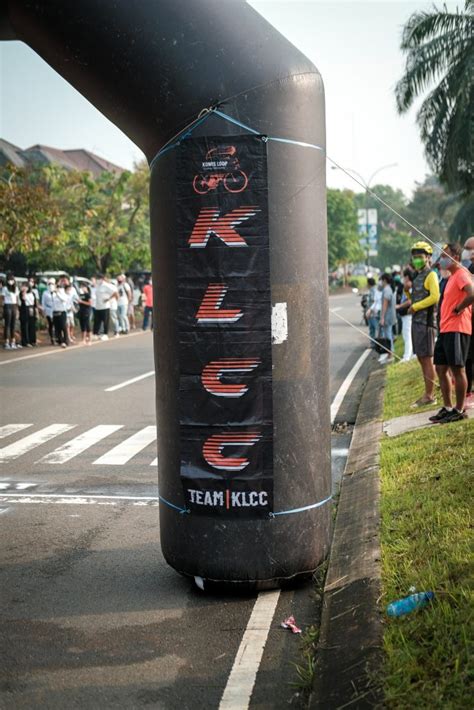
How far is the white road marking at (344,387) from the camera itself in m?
12.8

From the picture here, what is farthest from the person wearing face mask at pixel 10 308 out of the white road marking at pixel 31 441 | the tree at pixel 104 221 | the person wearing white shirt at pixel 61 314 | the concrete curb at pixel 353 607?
the concrete curb at pixel 353 607

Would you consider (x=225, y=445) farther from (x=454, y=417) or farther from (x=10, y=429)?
(x=10, y=429)

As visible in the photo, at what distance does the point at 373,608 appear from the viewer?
4766 mm

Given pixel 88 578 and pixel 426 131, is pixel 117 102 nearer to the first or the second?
pixel 88 578

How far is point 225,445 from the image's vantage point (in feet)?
17.6

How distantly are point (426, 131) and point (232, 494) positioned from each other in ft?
83.1

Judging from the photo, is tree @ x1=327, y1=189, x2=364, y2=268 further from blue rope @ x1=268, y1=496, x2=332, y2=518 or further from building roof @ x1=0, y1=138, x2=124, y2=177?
blue rope @ x1=268, y1=496, x2=332, y2=518

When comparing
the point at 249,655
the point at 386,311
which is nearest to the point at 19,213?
the point at 386,311

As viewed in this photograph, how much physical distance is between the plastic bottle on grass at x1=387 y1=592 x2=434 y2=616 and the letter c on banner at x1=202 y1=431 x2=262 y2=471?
48.6 inches

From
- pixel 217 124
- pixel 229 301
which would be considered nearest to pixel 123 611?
pixel 229 301

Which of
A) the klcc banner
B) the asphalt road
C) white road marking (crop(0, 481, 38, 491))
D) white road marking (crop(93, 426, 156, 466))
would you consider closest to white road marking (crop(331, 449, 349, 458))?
the asphalt road

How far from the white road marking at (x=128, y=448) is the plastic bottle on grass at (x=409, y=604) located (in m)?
5.26

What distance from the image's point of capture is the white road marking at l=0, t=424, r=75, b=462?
33.2ft

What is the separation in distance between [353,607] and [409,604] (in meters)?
0.43
